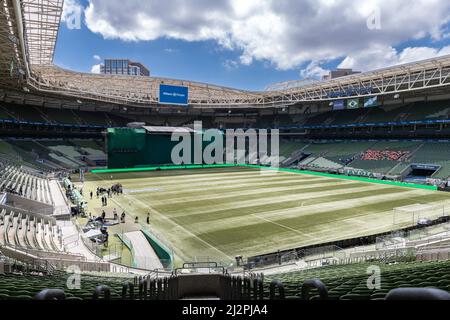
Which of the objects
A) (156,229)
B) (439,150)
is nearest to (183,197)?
(156,229)

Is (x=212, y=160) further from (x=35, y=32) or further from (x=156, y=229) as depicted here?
(x=156, y=229)

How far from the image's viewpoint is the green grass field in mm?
18938

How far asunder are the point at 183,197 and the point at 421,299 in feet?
99.5

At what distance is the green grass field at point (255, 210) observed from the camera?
62.1ft

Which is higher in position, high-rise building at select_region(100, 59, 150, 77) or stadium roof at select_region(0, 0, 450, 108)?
high-rise building at select_region(100, 59, 150, 77)

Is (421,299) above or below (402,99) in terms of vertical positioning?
below

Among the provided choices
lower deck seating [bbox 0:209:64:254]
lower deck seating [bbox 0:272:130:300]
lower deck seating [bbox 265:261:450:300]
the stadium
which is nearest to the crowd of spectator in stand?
the stadium

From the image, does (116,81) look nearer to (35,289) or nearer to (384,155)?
(384,155)

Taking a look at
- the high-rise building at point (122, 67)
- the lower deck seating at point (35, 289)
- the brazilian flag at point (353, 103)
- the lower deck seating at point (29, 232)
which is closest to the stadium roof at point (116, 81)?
the brazilian flag at point (353, 103)

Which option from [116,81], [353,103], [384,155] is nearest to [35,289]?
[384,155]

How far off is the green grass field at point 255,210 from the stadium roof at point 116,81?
49.8 feet

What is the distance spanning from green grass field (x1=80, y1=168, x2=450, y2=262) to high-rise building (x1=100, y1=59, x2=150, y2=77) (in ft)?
514

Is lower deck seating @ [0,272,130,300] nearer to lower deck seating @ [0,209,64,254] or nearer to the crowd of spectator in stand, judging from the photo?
lower deck seating @ [0,209,64,254]
